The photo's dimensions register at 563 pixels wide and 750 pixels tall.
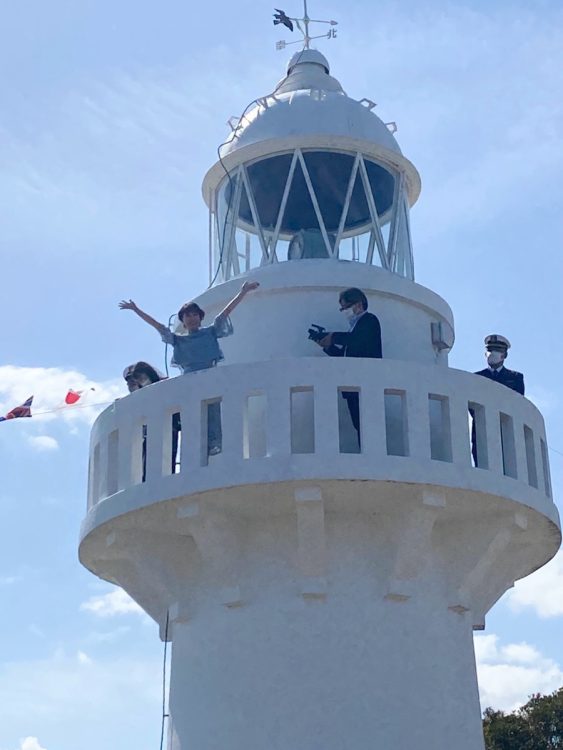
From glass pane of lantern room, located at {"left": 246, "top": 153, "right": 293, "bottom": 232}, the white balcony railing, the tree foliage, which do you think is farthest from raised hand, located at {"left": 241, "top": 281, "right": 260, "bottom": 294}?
the tree foliage

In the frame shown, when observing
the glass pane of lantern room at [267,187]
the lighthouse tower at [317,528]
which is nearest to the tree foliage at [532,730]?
the lighthouse tower at [317,528]

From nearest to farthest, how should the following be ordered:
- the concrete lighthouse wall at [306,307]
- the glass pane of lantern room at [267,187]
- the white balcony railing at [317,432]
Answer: the white balcony railing at [317,432] < the concrete lighthouse wall at [306,307] < the glass pane of lantern room at [267,187]

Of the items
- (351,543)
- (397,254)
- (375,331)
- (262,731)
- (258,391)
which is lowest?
(262,731)

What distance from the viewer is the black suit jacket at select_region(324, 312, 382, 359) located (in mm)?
15383

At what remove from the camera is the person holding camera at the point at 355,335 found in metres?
15.4

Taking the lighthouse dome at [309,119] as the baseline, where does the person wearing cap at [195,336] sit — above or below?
below

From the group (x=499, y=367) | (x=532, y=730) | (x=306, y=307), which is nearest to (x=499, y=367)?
(x=499, y=367)

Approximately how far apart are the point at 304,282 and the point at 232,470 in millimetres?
3147

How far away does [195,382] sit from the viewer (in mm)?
14797

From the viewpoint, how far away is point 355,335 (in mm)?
15461

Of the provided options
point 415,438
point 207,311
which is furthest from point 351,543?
point 207,311

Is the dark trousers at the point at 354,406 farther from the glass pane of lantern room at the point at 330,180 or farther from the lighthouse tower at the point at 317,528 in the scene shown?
the glass pane of lantern room at the point at 330,180

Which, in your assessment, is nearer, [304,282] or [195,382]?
[195,382]

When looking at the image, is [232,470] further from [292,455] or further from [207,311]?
[207,311]
